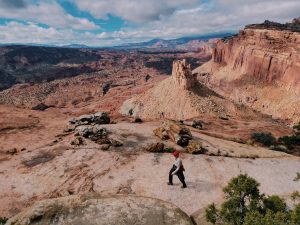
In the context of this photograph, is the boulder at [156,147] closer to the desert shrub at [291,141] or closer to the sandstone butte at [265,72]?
the desert shrub at [291,141]

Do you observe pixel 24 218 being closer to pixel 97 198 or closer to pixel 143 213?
pixel 97 198

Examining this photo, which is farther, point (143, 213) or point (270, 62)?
point (270, 62)

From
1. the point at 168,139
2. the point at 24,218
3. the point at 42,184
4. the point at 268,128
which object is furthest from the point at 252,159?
the point at 268,128

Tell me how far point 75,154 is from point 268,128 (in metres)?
30.2

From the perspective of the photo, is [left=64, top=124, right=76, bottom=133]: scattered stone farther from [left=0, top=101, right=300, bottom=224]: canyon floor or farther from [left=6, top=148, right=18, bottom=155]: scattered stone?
[left=6, top=148, right=18, bottom=155]: scattered stone

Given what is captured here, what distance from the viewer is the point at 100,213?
12.0m

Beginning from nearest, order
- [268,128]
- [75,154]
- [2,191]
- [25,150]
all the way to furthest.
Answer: [2,191] → [75,154] → [25,150] → [268,128]

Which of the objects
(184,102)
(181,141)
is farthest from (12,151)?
(184,102)

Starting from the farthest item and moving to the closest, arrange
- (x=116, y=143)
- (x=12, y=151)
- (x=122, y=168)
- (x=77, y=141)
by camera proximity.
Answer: (x=12, y=151) → (x=77, y=141) → (x=116, y=143) → (x=122, y=168)

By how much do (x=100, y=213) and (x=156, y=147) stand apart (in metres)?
9.58

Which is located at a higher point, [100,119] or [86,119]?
[86,119]

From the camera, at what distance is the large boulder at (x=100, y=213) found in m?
11.6

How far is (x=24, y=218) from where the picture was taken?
1164 centimetres

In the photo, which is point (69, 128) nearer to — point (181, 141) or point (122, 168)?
point (122, 168)
